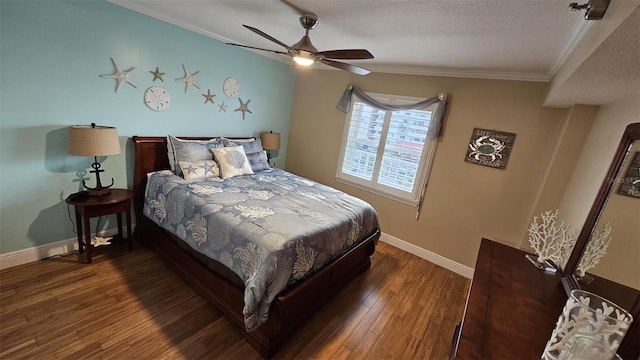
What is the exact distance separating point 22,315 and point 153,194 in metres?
1.22

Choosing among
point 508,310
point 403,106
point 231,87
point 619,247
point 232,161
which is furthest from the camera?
point 231,87

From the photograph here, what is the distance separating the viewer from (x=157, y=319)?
75.7 inches

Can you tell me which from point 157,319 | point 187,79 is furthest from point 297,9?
point 157,319

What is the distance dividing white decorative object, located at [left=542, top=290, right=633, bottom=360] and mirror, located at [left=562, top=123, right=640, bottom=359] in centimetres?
7

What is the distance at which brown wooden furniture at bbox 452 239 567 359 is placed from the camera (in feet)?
A: 3.35

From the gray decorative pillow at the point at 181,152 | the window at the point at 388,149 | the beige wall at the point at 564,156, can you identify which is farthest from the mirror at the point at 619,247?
the gray decorative pillow at the point at 181,152

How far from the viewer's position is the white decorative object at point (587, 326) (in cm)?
90

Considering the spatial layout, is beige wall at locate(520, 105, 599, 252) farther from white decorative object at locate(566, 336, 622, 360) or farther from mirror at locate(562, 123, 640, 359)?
white decorative object at locate(566, 336, 622, 360)

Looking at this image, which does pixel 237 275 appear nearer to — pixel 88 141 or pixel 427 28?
pixel 88 141

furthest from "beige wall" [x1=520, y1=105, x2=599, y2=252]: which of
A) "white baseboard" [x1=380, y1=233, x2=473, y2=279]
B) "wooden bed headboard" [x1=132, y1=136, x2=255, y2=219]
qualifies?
"wooden bed headboard" [x1=132, y1=136, x2=255, y2=219]

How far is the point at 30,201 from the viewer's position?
7.35 ft

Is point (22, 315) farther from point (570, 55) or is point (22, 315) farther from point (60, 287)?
point (570, 55)

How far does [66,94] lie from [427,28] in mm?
3061

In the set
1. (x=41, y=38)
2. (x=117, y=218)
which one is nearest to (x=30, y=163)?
(x=117, y=218)
